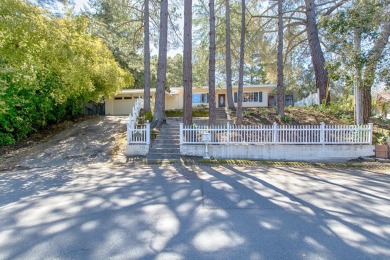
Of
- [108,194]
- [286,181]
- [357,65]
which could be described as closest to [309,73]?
[357,65]

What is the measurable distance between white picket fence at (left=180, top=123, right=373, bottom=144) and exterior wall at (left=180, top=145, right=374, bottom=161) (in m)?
0.18

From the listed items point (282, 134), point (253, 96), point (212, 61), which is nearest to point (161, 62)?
point (212, 61)

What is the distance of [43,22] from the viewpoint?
29.9 ft

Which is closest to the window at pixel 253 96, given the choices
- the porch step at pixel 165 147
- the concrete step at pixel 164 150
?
the porch step at pixel 165 147

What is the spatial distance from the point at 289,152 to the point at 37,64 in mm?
10488

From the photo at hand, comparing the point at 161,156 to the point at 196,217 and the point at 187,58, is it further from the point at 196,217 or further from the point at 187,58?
the point at 196,217

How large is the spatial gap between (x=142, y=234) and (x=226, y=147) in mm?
6465

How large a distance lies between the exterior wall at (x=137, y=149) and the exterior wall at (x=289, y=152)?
1.70 m

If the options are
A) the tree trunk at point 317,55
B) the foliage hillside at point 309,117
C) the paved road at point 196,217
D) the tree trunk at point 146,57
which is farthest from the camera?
the tree trunk at point 317,55

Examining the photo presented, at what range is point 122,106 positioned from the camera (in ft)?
75.2

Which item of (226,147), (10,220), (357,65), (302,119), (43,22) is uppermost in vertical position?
(43,22)

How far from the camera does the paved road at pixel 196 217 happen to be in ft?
9.58

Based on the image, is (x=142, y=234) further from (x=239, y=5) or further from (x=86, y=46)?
(x=239, y=5)

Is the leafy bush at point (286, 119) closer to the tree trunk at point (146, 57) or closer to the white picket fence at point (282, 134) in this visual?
the white picket fence at point (282, 134)
